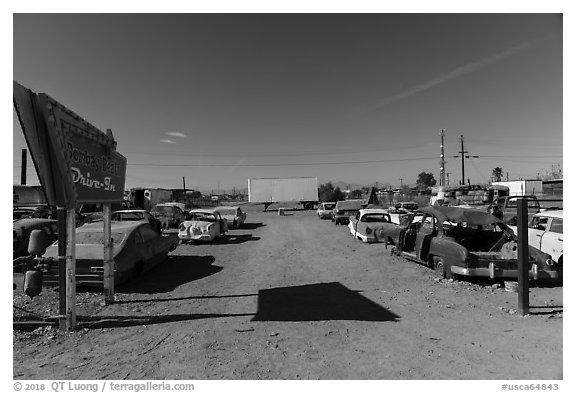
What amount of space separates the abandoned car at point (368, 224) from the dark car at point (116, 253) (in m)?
7.68

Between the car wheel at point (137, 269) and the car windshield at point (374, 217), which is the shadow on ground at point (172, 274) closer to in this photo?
the car wheel at point (137, 269)

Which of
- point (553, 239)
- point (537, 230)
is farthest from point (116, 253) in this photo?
point (537, 230)

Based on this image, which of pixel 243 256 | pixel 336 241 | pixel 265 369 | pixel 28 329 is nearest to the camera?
pixel 265 369

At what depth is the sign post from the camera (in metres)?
3.91

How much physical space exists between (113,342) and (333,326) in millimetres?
2994

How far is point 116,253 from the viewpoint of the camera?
6.25m

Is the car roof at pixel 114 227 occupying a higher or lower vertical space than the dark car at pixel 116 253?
higher

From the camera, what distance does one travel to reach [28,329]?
441cm

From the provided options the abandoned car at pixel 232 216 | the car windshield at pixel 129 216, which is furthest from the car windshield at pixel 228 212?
the car windshield at pixel 129 216

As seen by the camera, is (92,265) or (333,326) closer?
(333,326)

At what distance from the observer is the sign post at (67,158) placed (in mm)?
3910

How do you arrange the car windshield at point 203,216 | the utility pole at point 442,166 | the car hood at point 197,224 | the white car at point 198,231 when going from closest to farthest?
the white car at point 198,231
the car hood at point 197,224
the car windshield at point 203,216
the utility pole at point 442,166
